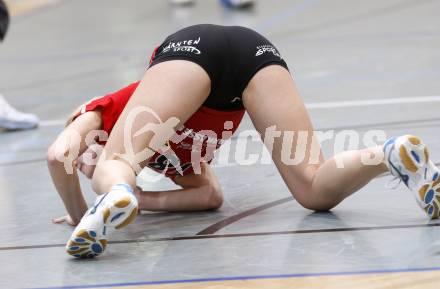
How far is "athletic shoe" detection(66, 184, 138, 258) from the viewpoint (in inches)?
106

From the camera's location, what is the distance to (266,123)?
3.16 m

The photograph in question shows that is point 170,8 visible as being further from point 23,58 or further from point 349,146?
point 349,146

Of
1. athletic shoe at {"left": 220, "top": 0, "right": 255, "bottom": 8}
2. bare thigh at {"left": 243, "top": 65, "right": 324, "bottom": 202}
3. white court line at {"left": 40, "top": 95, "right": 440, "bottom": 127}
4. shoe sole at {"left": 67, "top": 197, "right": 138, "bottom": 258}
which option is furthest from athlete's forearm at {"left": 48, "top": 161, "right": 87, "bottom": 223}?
athletic shoe at {"left": 220, "top": 0, "right": 255, "bottom": 8}

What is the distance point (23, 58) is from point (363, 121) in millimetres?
3742

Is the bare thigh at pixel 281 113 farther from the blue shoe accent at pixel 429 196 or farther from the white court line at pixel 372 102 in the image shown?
the white court line at pixel 372 102

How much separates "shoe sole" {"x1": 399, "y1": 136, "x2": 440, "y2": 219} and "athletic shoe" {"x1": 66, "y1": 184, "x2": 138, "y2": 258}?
2.70ft

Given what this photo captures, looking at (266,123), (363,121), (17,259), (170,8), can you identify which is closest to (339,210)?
(266,123)

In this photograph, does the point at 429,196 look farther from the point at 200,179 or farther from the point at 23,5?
the point at 23,5

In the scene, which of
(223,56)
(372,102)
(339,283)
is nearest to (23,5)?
(372,102)

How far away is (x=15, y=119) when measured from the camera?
5273mm

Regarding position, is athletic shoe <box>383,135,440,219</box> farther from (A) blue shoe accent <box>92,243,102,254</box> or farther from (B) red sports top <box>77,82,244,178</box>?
(A) blue shoe accent <box>92,243,102,254</box>

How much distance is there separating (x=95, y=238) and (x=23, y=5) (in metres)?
8.25

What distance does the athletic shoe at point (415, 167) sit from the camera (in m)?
2.80

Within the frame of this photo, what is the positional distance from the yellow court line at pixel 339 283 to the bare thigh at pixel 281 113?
0.65 meters
